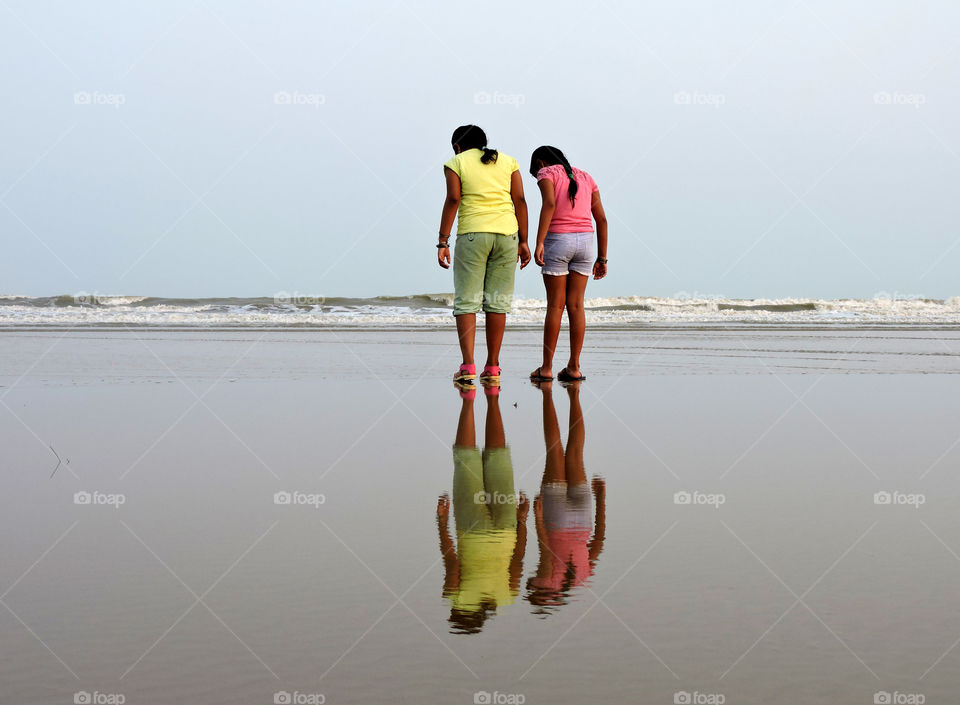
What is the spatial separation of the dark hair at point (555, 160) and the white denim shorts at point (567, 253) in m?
0.32

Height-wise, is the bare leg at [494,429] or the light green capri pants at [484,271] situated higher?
the light green capri pants at [484,271]

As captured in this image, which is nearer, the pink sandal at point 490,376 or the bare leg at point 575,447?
the bare leg at point 575,447

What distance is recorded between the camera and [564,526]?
310cm

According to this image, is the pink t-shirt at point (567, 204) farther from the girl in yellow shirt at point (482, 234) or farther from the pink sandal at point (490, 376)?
the pink sandal at point (490, 376)

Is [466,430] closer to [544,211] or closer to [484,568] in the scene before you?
[484,568]

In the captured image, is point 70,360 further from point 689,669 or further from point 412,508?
point 689,669

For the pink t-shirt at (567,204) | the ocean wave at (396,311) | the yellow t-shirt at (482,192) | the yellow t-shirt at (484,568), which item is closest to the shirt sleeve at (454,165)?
the yellow t-shirt at (482,192)

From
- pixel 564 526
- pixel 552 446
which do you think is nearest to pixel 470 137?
pixel 552 446

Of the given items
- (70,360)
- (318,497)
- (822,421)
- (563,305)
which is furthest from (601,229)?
(318,497)

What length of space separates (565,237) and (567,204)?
277 millimetres

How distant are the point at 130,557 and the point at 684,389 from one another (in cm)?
541

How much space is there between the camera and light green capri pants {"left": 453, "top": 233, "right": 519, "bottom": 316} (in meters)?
8.41

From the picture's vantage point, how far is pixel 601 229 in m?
9.38

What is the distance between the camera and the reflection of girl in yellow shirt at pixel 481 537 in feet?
7.67
